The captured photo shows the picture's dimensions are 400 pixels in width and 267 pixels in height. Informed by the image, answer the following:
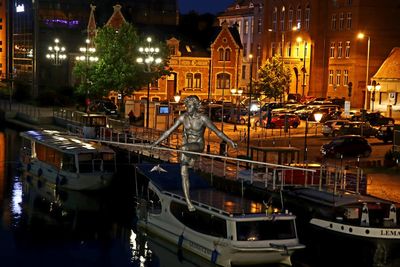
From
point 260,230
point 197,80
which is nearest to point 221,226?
point 260,230

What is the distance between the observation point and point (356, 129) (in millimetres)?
58750

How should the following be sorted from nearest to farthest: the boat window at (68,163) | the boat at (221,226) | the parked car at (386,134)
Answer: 1. the boat at (221,226)
2. the boat window at (68,163)
3. the parked car at (386,134)

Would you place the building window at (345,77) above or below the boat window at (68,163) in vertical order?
above

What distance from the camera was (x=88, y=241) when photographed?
109 feet

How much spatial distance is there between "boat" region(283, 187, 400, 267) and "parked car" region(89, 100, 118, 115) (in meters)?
44.7

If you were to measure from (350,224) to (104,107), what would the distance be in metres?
49.1

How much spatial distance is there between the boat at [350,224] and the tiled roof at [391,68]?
170 feet

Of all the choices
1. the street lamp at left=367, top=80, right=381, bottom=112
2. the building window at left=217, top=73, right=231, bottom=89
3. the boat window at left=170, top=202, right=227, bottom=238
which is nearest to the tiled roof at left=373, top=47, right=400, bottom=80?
the street lamp at left=367, top=80, right=381, bottom=112

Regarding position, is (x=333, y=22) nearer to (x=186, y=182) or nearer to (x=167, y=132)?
(x=186, y=182)

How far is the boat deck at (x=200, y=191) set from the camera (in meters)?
28.4

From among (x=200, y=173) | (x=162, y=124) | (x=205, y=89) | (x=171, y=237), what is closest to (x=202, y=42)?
(x=205, y=89)

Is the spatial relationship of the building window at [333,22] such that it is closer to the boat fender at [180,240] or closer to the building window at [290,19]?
the building window at [290,19]

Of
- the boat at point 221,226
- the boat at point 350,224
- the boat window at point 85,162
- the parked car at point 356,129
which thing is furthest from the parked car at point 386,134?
the boat at point 221,226

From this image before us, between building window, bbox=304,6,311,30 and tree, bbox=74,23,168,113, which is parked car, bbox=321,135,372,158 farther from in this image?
building window, bbox=304,6,311,30
